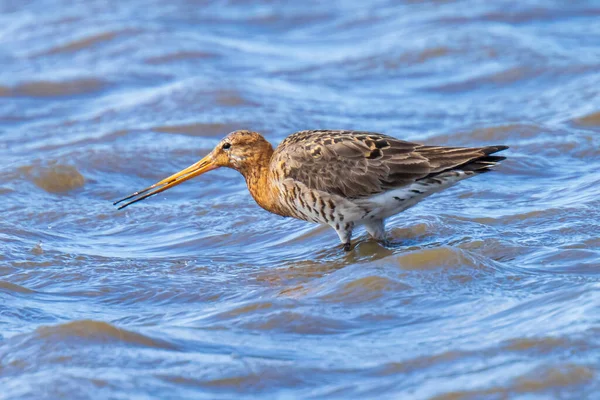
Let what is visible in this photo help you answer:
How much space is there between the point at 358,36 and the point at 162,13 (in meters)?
4.10

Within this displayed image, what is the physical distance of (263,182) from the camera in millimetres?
9008

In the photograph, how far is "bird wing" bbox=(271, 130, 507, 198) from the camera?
8.40 metres

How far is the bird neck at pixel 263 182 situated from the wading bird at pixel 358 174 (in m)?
0.07

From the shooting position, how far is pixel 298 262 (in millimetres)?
8602

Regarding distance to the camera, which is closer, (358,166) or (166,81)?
(358,166)

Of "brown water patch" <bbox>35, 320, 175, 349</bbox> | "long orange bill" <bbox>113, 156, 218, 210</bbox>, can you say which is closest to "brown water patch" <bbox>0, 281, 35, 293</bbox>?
"brown water patch" <bbox>35, 320, 175, 349</bbox>

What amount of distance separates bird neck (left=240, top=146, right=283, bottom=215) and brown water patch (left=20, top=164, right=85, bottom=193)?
2.77 metres

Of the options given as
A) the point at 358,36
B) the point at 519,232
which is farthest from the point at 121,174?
the point at 358,36

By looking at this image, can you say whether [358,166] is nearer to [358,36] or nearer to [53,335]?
[53,335]

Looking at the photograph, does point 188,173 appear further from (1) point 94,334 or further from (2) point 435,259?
(1) point 94,334

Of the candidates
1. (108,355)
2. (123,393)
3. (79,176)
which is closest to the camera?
(123,393)

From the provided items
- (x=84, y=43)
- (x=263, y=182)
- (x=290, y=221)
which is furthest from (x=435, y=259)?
(x=84, y=43)

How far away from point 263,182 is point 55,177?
10.5 ft

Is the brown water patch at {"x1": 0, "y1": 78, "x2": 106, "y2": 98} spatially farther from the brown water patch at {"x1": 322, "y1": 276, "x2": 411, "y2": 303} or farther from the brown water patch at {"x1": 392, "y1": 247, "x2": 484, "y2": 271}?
the brown water patch at {"x1": 322, "y1": 276, "x2": 411, "y2": 303}
